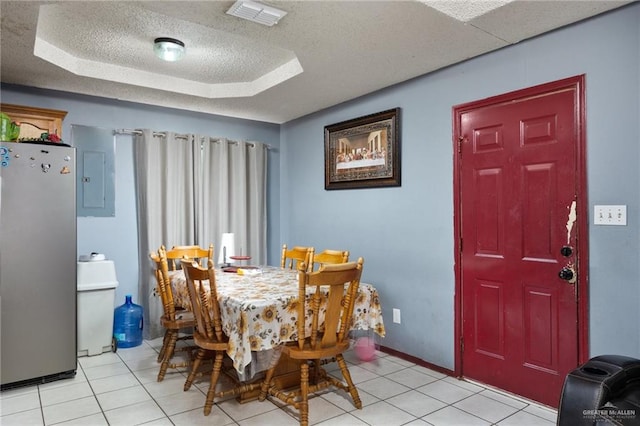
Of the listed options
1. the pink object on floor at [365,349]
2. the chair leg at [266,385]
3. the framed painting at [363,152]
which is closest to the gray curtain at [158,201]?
the framed painting at [363,152]

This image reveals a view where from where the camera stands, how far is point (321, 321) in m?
2.50

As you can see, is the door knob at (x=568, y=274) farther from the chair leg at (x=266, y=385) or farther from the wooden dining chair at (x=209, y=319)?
the wooden dining chair at (x=209, y=319)

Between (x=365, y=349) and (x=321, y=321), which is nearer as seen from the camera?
(x=321, y=321)

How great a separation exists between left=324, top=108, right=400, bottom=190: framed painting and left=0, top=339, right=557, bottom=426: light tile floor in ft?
5.37

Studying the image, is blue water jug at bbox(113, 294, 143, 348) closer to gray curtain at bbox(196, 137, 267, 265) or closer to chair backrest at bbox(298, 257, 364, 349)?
gray curtain at bbox(196, 137, 267, 265)

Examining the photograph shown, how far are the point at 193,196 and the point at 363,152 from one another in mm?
1837

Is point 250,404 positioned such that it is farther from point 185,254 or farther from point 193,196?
point 193,196

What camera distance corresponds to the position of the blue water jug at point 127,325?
371cm

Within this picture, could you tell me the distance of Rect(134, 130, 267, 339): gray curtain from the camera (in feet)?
13.1

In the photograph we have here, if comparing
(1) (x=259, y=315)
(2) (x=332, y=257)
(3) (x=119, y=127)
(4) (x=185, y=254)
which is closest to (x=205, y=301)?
(1) (x=259, y=315)

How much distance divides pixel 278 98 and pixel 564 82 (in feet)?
7.90

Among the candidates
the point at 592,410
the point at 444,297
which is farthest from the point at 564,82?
the point at 592,410

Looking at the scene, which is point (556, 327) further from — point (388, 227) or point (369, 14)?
point (369, 14)

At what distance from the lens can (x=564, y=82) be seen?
2406 mm
